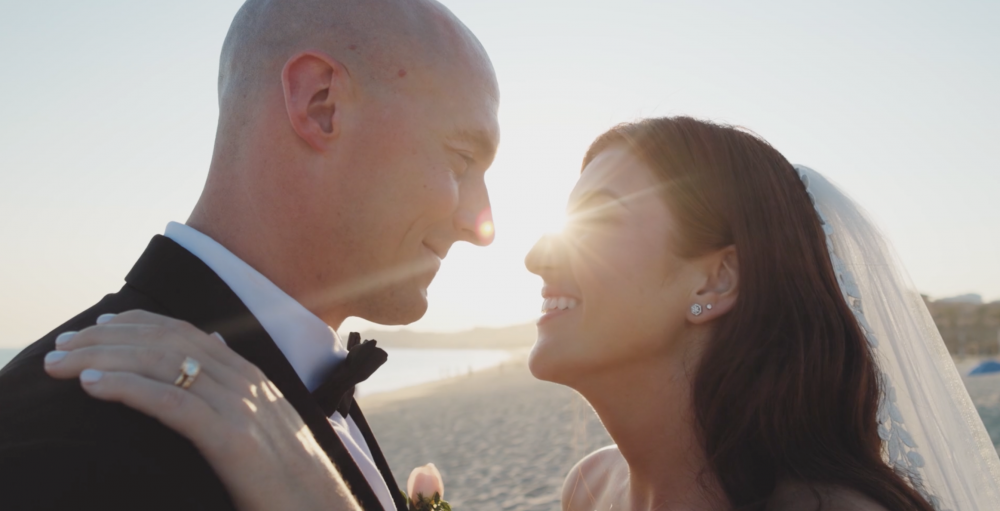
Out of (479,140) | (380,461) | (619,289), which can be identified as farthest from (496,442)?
(479,140)

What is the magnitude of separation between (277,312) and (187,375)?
780mm

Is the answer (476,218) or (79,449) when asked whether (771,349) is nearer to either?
(476,218)

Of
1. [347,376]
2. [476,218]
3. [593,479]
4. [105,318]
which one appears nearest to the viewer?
[105,318]

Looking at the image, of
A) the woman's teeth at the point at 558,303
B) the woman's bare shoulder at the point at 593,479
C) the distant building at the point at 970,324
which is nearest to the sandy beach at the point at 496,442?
the woman's bare shoulder at the point at 593,479

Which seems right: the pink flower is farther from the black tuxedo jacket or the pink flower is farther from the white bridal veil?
the white bridal veil

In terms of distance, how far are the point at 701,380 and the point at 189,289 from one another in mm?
2286

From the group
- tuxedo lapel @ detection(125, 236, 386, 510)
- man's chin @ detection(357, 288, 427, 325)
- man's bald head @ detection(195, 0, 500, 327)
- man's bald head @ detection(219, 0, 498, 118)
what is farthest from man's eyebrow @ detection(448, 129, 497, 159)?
tuxedo lapel @ detection(125, 236, 386, 510)

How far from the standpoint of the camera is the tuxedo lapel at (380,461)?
2.78 meters

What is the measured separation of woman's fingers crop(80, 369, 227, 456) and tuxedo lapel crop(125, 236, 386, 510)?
51cm

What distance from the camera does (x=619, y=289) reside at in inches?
136

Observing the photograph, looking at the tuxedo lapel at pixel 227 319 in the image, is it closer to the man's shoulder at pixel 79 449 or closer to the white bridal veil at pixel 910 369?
the man's shoulder at pixel 79 449

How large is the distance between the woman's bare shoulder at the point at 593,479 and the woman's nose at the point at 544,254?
1361mm

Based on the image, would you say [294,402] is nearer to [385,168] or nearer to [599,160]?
[385,168]

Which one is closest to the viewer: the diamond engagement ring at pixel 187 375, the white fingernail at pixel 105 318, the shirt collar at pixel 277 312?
the diamond engagement ring at pixel 187 375
